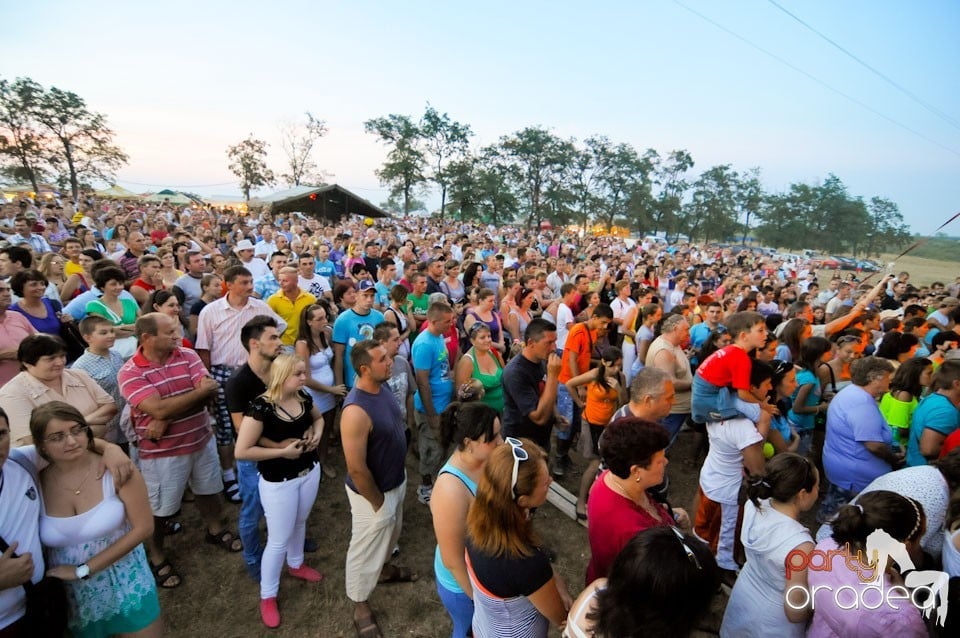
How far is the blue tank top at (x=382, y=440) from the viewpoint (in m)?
2.80

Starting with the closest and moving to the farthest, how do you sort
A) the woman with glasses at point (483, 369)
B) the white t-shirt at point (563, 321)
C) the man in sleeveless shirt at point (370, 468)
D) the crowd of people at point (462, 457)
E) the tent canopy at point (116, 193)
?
the crowd of people at point (462, 457) < the man in sleeveless shirt at point (370, 468) < the woman with glasses at point (483, 369) < the white t-shirt at point (563, 321) < the tent canopy at point (116, 193)

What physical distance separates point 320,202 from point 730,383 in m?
25.6

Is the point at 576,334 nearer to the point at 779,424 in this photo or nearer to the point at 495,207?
the point at 779,424

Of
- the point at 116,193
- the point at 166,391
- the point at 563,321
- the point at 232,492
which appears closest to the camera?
the point at 166,391

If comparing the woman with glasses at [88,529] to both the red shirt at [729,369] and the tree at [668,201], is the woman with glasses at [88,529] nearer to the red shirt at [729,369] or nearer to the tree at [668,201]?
the red shirt at [729,369]

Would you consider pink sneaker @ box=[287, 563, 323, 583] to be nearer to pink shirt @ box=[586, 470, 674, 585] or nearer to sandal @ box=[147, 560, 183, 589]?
sandal @ box=[147, 560, 183, 589]

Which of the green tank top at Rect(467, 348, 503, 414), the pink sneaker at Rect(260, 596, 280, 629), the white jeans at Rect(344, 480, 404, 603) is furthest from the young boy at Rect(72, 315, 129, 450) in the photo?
the green tank top at Rect(467, 348, 503, 414)

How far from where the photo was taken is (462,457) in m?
2.26

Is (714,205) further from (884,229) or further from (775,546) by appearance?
(775,546)

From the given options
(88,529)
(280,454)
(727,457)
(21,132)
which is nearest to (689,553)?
(727,457)

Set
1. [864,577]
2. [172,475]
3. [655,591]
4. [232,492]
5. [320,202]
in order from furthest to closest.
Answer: [320,202], [232,492], [172,475], [864,577], [655,591]

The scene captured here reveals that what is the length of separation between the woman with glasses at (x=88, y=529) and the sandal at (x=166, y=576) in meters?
1.00

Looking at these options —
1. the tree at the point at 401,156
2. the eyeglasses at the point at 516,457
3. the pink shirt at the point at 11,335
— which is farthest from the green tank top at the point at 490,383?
the tree at the point at 401,156

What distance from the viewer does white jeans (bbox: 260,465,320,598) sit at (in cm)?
291
